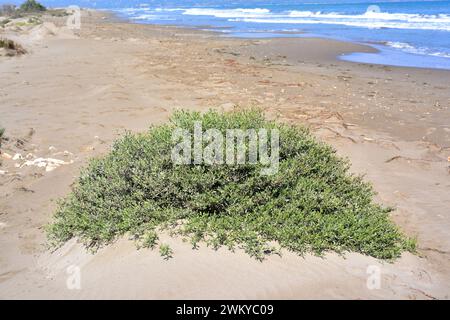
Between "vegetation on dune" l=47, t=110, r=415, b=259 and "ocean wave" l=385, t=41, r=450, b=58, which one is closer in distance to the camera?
"vegetation on dune" l=47, t=110, r=415, b=259

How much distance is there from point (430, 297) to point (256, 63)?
12048mm

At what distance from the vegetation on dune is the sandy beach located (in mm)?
132

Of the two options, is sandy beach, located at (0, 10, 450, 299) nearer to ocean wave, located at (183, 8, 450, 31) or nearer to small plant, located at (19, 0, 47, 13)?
ocean wave, located at (183, 8, 450, 31)

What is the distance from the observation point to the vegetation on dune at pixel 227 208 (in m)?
3.73

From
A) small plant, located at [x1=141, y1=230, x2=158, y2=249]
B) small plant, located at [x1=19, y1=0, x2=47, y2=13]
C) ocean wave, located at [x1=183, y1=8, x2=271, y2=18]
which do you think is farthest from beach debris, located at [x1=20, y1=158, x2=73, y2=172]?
small plant, located at [x1=19, y1=0, x2=47, y2=13]

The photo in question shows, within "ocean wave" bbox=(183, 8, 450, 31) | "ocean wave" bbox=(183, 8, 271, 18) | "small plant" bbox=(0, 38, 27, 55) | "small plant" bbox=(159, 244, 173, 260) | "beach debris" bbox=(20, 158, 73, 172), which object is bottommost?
"small plant" bbox=(159, 244, 173, 260)

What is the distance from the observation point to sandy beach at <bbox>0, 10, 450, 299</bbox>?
11.4ft

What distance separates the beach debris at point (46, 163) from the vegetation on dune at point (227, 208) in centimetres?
194

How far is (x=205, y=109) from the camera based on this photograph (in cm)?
895

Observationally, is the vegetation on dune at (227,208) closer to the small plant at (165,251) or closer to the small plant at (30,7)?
the small plant at (165,251)

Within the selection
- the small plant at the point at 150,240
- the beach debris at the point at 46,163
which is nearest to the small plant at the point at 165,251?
the small plant at the point at 150,240

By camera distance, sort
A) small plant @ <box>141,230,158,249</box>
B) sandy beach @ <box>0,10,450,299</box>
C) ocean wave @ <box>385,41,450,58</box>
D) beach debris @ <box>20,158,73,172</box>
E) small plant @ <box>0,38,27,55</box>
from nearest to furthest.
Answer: sandy beach @ <box>0,10,450,299</box> < small plant @ <box>141,230,158,249</box> < beach debris @ <box>20,158,73,172</box> < small plant @ <box>0,38,27,55</box> < ocean wave @ <box>385,41,450,58</box>

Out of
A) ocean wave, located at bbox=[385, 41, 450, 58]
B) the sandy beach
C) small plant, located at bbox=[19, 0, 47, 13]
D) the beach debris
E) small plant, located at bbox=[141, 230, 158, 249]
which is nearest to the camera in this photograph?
the sandy beach
